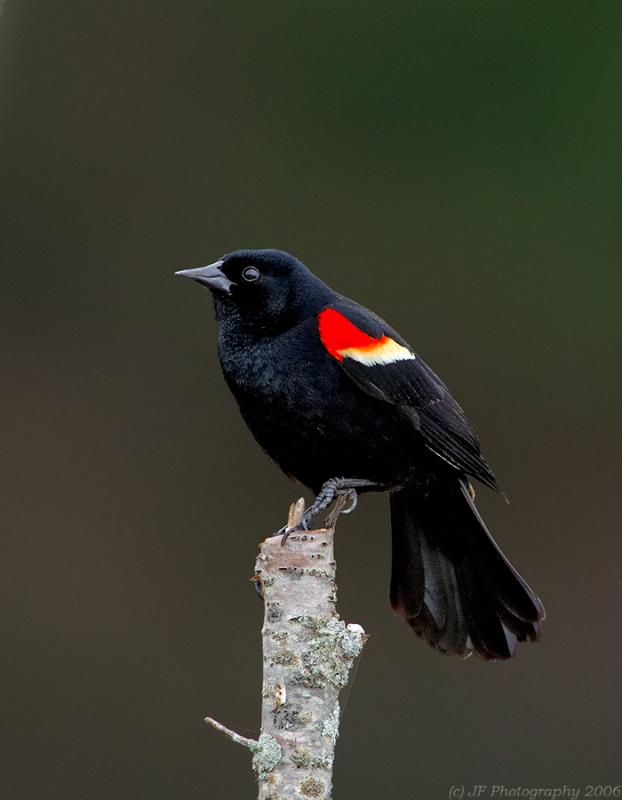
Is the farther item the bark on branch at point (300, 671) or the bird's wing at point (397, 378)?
the bird's wing at point (397, 378)

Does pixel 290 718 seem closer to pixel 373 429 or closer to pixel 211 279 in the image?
pixel 373 429

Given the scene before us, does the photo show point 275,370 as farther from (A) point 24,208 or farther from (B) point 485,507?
(A) point 24,208

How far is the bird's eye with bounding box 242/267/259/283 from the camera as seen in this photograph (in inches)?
105

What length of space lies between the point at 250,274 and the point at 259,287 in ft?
0.13

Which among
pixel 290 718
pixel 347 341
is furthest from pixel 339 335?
pixel 290 718

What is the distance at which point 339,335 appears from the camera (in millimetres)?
2578

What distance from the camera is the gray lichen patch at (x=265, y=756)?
1733mm

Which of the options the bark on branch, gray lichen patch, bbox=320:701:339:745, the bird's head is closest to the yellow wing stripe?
the bird's head

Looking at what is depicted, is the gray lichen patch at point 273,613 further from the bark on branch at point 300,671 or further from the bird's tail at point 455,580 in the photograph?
the bird's tail at point 455,580

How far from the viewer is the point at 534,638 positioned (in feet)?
8.88

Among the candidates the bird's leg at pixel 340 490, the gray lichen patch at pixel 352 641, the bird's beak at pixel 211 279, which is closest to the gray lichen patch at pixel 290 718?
the gray lichen patch at pixel 352 641

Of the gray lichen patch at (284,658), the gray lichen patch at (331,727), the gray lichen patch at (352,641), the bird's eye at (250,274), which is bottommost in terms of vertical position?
the gray lichen patch at (331,727)

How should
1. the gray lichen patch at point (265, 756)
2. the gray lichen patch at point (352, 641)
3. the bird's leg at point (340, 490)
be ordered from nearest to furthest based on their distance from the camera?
the gray lichen patch at point (265, 756) → the gray lichen patch at point (352, 641) → the bird's leg at point (340, 490)

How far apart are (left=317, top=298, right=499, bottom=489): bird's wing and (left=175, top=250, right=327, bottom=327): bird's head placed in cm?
7
